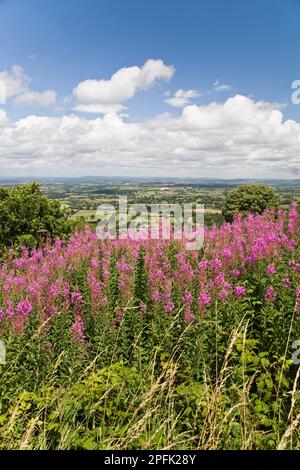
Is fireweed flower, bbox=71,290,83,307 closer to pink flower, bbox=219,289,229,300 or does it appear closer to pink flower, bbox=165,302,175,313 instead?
pink flower, bbox=165,302,175,313

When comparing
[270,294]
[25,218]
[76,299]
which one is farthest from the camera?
[25,218]

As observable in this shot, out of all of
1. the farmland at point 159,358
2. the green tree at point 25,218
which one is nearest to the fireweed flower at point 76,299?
the farmland at point 159,358

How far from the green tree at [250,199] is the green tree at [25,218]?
24.3 meters

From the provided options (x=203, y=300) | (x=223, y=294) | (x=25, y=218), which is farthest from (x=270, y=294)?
(x=25, y=218)

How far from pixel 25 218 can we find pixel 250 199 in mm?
28794

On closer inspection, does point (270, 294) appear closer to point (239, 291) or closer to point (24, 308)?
point (239, 291)

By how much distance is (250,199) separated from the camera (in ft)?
130

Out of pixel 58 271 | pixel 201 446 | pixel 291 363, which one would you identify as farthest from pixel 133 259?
pixel 201 446

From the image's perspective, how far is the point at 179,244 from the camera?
336 inches

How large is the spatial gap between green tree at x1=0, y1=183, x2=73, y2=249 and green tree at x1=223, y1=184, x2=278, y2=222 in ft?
79.7

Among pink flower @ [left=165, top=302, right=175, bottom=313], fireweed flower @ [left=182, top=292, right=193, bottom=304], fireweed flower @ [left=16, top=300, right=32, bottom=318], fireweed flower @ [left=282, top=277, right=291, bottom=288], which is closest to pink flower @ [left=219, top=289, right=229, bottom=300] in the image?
fireweed flower @ [left=182, top=292, right=193, bottom=304]

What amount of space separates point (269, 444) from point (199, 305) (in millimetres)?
1895

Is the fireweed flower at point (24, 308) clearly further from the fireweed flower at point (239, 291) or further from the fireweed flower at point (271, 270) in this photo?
the fireweed flower at point (271, 270)
